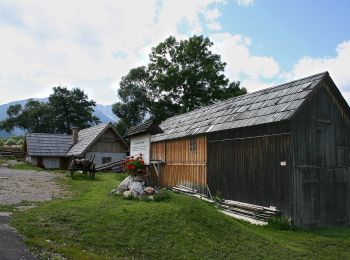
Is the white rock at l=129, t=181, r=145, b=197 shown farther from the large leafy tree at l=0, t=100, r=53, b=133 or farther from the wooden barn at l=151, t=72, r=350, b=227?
the large leafy tree at l=0, t=100, r=53, b=133

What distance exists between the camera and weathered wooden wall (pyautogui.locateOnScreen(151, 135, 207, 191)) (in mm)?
21141

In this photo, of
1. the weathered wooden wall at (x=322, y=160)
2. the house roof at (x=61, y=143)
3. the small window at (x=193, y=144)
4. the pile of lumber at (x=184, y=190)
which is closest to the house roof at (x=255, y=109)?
the small window at (x=193, y=144)

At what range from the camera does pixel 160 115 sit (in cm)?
5200

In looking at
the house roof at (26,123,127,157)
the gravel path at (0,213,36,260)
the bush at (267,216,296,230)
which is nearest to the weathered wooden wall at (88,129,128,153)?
the house roof at (26,123,127,157)

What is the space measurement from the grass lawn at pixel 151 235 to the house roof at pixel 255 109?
5.38 m

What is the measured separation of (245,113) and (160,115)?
33681 millimetres

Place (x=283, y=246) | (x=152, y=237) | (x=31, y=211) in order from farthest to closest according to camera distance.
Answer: (x=31, y=211), (x=283, y=246), (x=152, y=237)

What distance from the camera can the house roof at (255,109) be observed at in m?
16.3

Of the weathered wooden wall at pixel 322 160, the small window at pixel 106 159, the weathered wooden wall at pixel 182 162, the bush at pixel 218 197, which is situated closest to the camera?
the weathered wooden wall at pixel 322 160

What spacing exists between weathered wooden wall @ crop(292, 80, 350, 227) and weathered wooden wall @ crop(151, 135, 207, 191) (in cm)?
605

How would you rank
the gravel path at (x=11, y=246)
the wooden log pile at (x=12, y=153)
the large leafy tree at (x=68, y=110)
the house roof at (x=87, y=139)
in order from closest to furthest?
the gravel path at (x=11, y=246) → the house roof at (x=87, y=139) → the wooden log pile at (x=12, y=153) → the large leafy tree at (x=68, y=110)

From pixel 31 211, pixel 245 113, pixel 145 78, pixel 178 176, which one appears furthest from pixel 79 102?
pixel 31 211

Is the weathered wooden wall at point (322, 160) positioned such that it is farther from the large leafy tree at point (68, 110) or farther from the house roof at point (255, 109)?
the large leafy tree at point (68, 110)

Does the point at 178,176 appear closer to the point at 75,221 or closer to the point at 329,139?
the point at 329,139
